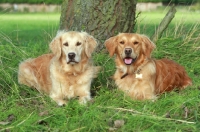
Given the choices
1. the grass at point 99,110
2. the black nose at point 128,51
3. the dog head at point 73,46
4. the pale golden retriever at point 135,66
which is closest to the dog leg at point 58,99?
the grass at point 99,110

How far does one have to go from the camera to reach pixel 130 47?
5738 millimetres

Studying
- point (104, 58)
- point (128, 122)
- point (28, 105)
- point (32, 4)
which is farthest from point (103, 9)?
point (32, 4)

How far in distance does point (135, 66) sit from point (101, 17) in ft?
7.03

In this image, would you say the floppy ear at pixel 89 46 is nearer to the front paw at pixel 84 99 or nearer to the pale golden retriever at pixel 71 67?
the pale golden retriever at pixel 71 67

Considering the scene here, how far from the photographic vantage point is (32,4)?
44.5 metres

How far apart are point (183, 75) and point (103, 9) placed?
6.56 ft

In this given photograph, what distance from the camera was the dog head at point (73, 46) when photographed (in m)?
5.82

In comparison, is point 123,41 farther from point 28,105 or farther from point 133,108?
point 28,105

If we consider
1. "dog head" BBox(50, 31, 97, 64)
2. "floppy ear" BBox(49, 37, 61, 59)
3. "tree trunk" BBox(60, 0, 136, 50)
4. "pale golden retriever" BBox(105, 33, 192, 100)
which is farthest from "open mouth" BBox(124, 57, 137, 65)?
"tree trunk" BBox(60, 0, 136, 50)

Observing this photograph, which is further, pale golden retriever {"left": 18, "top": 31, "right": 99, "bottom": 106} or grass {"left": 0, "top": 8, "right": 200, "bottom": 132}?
pale golden retriever {"left": 18, "top": 31, "right": 99, "bottom": 106}

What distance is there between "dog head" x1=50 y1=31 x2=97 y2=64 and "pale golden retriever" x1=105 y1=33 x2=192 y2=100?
0.27 meters

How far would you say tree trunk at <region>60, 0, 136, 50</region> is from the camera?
7.91m

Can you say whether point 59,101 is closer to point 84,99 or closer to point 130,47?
point 84,99

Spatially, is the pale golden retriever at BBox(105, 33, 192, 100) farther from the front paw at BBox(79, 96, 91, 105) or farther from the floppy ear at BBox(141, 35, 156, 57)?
the front paw at BBox(79, 96, 91, 105)
